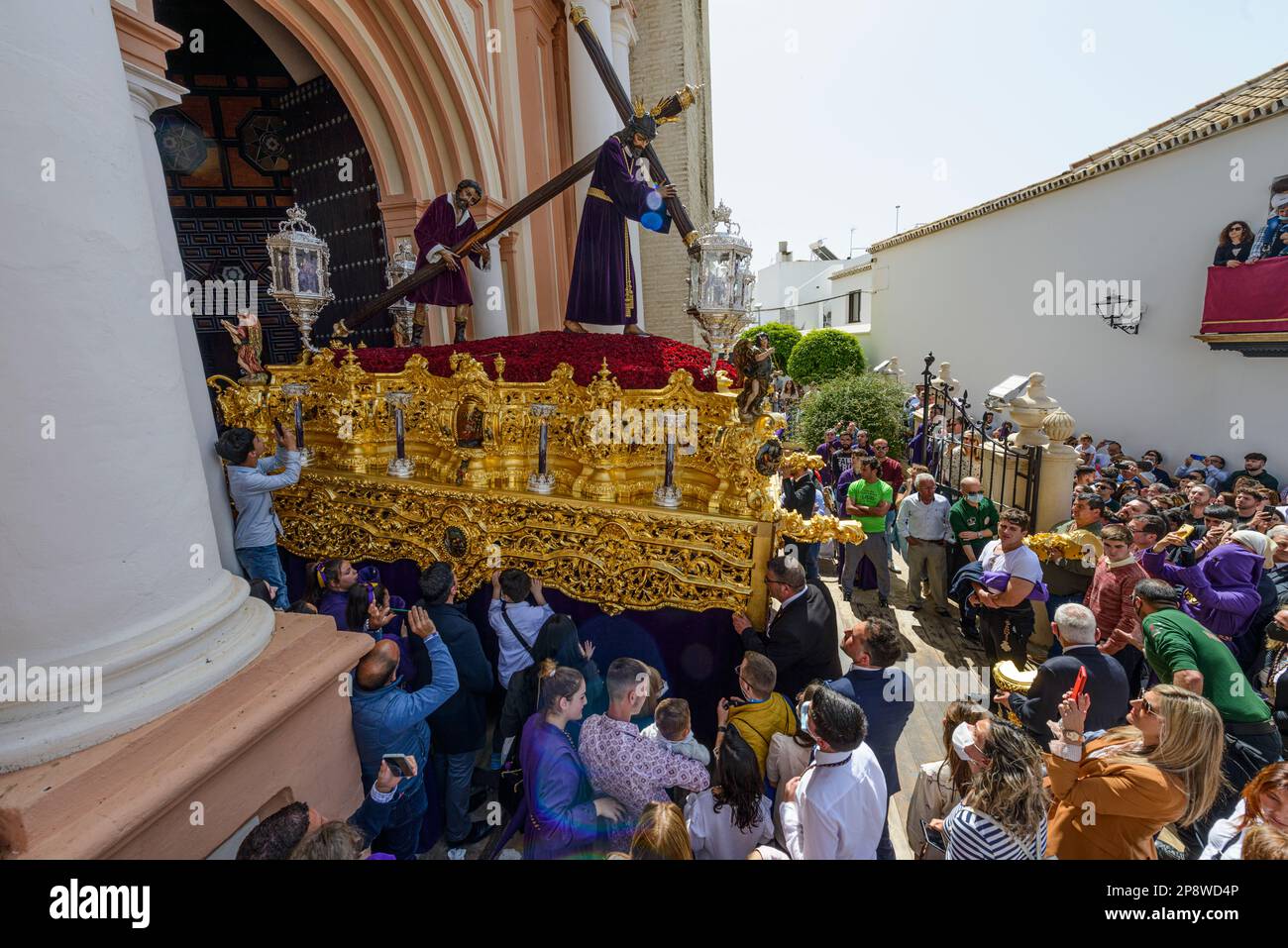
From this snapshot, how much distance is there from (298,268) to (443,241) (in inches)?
57.8

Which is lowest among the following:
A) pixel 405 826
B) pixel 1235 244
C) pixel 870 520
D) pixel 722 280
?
pixel 405 826

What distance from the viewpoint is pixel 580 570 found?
11.5 ft

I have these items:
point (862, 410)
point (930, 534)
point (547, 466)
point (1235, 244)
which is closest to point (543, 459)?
point (547, 466)

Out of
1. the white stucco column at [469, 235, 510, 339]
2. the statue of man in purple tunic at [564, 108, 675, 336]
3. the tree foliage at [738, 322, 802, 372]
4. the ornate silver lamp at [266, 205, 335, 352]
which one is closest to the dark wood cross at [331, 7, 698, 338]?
the statue of man in purple tunic at [564, 108, 675, 336]

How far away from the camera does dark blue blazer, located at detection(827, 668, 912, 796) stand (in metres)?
2.64

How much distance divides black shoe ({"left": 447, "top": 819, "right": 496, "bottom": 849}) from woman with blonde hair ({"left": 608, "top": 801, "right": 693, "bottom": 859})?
1.65 meters

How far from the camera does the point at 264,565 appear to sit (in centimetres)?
386

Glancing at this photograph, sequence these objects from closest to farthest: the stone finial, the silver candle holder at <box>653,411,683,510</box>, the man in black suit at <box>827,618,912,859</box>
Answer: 1. the man in black suit at <box>827,618,912,859</box>
2. the silver candle holder at <box>653,411,683,510</box>
3. the stone finial

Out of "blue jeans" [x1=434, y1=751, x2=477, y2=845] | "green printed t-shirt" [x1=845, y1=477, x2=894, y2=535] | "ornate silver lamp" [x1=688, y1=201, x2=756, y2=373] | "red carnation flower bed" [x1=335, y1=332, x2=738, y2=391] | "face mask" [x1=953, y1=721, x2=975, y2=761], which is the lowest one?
"blue jeans" [x1=434, y1=751, x2=477, y2=845]

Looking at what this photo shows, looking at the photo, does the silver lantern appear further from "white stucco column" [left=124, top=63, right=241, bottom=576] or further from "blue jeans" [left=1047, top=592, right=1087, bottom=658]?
"blue jeans" [left=1047, top=592, right=1087, bottom=658]

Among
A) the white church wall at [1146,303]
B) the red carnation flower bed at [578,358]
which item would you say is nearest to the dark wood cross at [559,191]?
Result: the red carnation flower bed at [578,358]

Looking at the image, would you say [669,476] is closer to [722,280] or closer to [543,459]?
[543,459]

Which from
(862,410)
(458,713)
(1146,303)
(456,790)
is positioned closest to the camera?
(458,713)

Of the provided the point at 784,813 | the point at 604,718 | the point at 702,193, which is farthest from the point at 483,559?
the point at 702,193
